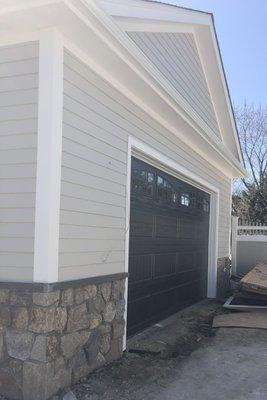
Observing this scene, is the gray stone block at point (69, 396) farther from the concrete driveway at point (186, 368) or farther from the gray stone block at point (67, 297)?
the gray stone block at point (67, 297)

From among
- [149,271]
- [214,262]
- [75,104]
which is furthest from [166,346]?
[214,262]

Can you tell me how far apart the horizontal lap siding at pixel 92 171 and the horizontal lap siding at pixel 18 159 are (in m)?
0.35

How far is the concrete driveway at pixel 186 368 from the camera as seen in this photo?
5.65m

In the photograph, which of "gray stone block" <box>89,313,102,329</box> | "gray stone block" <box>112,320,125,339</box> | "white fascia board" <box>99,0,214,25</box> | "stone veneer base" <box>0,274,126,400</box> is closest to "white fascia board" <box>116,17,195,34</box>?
"white fascia board" <box>99,0,214,25</box>

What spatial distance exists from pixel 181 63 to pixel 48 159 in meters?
5.82

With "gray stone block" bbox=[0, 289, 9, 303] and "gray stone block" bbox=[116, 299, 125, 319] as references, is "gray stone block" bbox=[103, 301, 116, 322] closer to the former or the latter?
"gray stone block" bbox=[116, 299, 125, 319]

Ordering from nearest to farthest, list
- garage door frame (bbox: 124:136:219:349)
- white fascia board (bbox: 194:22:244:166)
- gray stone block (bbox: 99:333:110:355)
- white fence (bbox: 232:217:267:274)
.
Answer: gray stone block (bbox: 99:333:110:355) < garage door frame (bbox: 124:136:219:349) < white fascia board (bbox: 194:22:244:166) < white fence (bbox: 232:217:267:274)

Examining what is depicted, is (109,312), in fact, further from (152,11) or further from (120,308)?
(152,11)

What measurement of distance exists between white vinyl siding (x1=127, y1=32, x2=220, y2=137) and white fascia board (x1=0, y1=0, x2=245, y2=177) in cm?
85

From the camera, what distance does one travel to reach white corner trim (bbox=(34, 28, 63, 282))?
5.19 metres

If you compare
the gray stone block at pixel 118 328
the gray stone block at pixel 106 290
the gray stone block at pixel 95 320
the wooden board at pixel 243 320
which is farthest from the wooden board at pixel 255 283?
the gray stone block at pixel 95 320

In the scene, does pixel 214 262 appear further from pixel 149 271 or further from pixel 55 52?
pixel 55 52

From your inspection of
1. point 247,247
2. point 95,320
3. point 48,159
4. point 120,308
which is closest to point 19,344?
point 95,320

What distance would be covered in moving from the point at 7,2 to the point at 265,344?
6.16 metres
